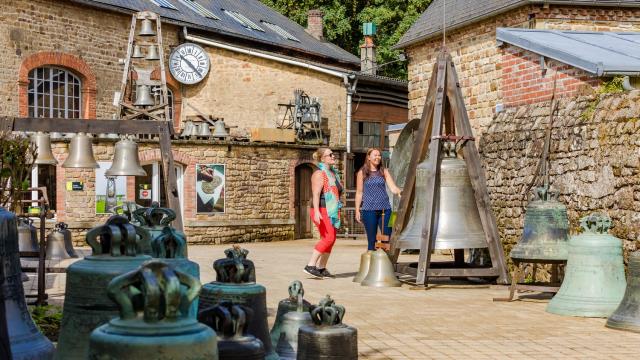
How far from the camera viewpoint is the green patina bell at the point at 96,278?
3371mm

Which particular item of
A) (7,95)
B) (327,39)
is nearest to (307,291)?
(7,95)

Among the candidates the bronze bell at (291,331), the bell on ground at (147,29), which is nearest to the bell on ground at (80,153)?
the bronze bell at (291,331)

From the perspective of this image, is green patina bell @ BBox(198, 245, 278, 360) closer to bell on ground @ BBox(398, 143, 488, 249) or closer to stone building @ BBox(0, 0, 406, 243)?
bell on ground @ BBox(398, 143, 488, 249)

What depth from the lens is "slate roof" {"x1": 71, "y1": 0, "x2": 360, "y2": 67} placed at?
27.6 m

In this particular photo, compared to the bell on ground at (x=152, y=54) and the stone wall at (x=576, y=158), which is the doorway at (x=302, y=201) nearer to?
the bell on ground at (x=152, y=54)

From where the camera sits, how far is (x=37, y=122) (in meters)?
9.32

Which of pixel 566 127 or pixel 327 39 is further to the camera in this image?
pixel 327 39

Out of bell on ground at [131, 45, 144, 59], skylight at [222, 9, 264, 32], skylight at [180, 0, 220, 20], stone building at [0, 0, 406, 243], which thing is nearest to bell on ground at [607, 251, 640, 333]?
stone building at [0, 0, 406, 243]

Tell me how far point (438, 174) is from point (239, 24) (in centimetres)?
2045

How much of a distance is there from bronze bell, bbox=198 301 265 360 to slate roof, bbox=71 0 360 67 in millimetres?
23177

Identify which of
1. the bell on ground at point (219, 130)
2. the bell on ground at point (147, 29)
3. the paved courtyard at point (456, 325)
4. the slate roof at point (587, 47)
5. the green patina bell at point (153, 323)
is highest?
the bell on ground at point (147, 29)

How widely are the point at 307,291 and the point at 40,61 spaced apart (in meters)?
15.7

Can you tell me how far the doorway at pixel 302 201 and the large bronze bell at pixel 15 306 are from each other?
2377cm

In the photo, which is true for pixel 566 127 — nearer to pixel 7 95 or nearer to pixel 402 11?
pixel 7 95
